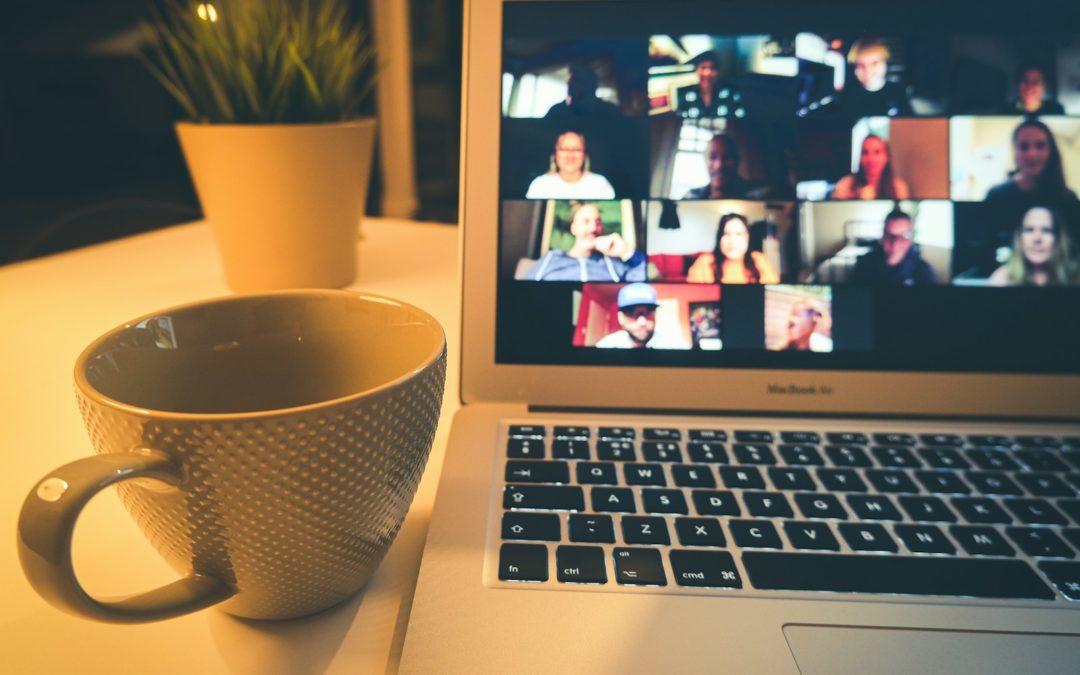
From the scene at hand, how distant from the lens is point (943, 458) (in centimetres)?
36

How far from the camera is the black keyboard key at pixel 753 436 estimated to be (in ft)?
1.25

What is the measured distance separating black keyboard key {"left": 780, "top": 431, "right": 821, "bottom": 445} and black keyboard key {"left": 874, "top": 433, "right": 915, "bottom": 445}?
0.03 metres

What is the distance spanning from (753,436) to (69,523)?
317 millimetres

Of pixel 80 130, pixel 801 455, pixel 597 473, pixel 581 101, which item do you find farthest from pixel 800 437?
pixel 80 130

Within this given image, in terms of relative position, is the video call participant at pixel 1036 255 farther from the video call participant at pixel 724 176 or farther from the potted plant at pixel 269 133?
the potted plant at pixel 269 133

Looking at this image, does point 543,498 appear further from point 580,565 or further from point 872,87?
point 872,87

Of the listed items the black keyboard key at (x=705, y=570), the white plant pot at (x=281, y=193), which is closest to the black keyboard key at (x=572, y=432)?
the black keyboard key at (x=705, y=570)

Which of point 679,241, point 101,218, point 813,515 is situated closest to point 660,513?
point 813,515

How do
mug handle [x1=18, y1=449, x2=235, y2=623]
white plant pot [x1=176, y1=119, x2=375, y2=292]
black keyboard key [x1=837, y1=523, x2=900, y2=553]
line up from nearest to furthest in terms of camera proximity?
→ mug handle [x1=18, y1=449, x2=235, y2=623], black keyboard key [x1=837, y1=523, x2=900, y2=553], white plant pot [x1=176, y1=119, x2=375, y2=292]

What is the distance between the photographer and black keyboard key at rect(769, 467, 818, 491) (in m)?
0.34

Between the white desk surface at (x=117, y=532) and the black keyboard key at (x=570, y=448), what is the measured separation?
0.07m

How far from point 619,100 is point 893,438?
0.83 feet

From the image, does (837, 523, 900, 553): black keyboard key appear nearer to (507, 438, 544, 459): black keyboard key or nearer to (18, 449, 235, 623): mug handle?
(507, 438, 544, 459): black keyboard key

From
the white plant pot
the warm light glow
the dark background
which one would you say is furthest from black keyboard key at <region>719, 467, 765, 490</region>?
the dark background
